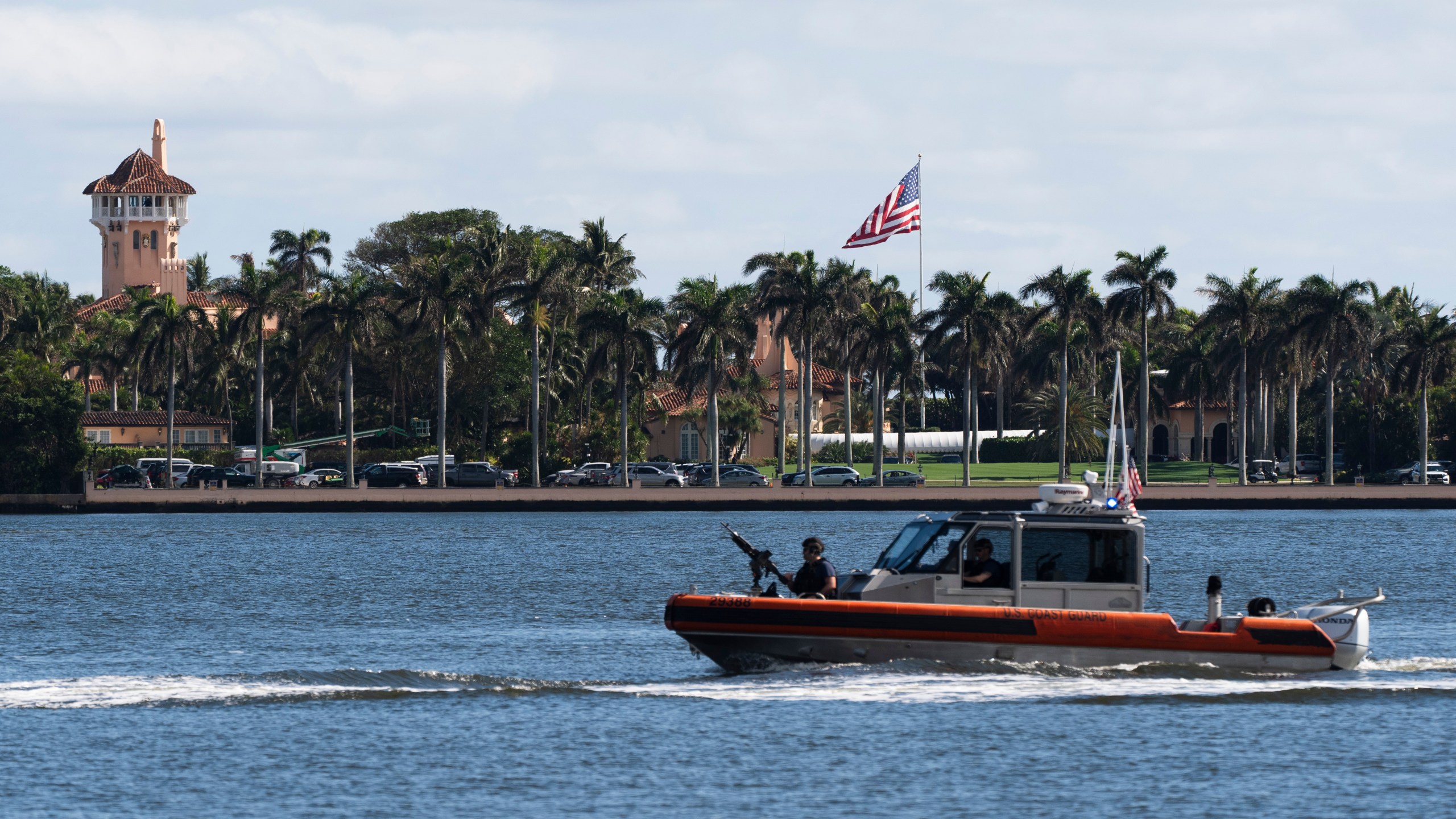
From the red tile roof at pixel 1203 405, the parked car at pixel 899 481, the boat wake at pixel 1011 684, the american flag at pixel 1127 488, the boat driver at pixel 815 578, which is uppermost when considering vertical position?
the red tile roof at pixel 1203 405

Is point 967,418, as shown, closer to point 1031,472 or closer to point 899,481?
point 899,481

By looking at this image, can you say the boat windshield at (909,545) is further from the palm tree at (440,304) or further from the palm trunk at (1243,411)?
the palm trunk at (1243,411)

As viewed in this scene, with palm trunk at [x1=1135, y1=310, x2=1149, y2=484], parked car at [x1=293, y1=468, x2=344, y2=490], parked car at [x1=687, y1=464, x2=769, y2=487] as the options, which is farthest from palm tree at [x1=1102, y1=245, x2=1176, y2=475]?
parked car at [x1=293, y1=468, x2=344, y2=490]

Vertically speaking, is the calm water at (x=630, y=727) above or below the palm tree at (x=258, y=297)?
below

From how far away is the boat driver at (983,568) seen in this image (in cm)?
2347

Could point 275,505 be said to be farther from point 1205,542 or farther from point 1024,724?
point 1024,724

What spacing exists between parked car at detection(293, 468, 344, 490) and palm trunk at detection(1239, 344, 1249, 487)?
51159 mm

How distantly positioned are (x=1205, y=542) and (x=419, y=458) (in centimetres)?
5863

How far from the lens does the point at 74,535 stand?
67.3m

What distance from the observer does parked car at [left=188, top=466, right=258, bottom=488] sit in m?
→ 95.9

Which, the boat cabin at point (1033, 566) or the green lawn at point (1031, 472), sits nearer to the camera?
the boat cabin at point (1033, 566)

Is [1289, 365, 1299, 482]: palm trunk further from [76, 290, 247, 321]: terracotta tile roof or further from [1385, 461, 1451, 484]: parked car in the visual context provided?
[76, 290, 247, 321]: terracotta tile roof

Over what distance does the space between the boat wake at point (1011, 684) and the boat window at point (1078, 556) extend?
123 centimetres

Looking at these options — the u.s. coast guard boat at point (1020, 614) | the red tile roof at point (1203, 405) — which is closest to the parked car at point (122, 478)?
the red tile roof at point (1203, 405)
